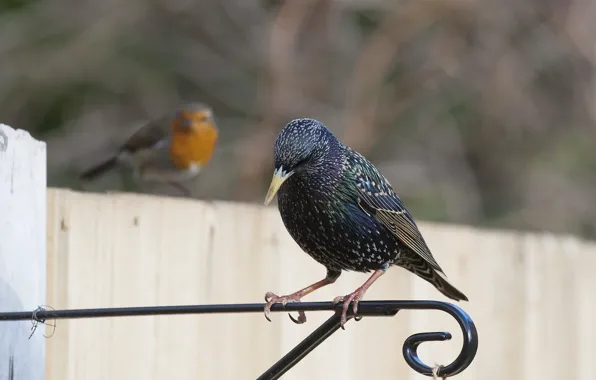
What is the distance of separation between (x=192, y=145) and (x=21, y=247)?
3.11 m

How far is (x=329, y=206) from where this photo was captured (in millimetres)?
2410

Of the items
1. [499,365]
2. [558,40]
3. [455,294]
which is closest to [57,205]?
[455,294]

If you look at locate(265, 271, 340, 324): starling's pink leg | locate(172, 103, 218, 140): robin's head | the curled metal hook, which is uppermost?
locate(172, 103, 218, 140): robin's head

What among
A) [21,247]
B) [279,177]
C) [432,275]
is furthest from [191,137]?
[21,247]

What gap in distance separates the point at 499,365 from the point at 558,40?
4448 millimetres

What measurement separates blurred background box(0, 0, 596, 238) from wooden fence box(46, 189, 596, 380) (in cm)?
263

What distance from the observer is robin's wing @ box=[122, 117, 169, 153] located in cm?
Answer: 508

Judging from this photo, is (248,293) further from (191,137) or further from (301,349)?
(191,137)

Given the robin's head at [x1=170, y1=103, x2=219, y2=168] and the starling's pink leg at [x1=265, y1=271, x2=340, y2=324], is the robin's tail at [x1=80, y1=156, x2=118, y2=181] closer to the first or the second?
the robin's head at [x1=170, y1=103, x2=219, y2=168]

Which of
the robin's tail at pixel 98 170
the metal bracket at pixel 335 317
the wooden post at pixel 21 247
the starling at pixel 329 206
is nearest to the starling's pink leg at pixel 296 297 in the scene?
the starling at pixel 329 206

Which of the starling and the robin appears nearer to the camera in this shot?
the starling

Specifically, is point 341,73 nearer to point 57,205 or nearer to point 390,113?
point 390,113

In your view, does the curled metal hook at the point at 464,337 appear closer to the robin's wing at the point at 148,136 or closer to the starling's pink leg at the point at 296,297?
the starling's pink leg at the point at 296,297

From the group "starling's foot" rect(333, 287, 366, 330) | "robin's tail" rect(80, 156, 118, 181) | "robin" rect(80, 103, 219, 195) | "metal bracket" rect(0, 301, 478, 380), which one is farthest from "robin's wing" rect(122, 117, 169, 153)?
"metal bracket" rect(0, 301, 478, 380)
